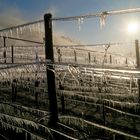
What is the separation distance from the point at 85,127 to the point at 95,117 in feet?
8.19

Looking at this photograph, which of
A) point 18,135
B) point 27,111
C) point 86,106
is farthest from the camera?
point 86,106

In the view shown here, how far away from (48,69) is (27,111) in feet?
23.5

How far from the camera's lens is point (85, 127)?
11203 millimetres

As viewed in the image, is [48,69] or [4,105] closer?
[48,69]

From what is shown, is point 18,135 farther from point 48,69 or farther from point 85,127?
point 48,69

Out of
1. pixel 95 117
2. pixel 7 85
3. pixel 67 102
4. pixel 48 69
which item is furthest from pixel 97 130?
pixel 7 85

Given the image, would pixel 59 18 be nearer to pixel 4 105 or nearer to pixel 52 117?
pixel 52 117

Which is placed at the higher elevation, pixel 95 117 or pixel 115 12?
pixel 115 12

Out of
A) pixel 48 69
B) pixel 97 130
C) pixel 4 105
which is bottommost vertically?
pixel 97 130

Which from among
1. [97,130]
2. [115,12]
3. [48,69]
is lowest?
[97,130]

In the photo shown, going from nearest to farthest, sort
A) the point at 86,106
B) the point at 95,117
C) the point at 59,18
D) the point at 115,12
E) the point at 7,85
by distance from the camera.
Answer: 1. the point at 115,12
2. the point at 59,18
3. the point at 95,117
4. the point at 86,106
5. the point at 7,85

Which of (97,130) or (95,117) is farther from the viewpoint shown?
(95,117)

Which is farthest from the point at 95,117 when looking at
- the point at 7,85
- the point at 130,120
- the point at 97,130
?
the point at 7,85

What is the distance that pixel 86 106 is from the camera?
51.2 feet
